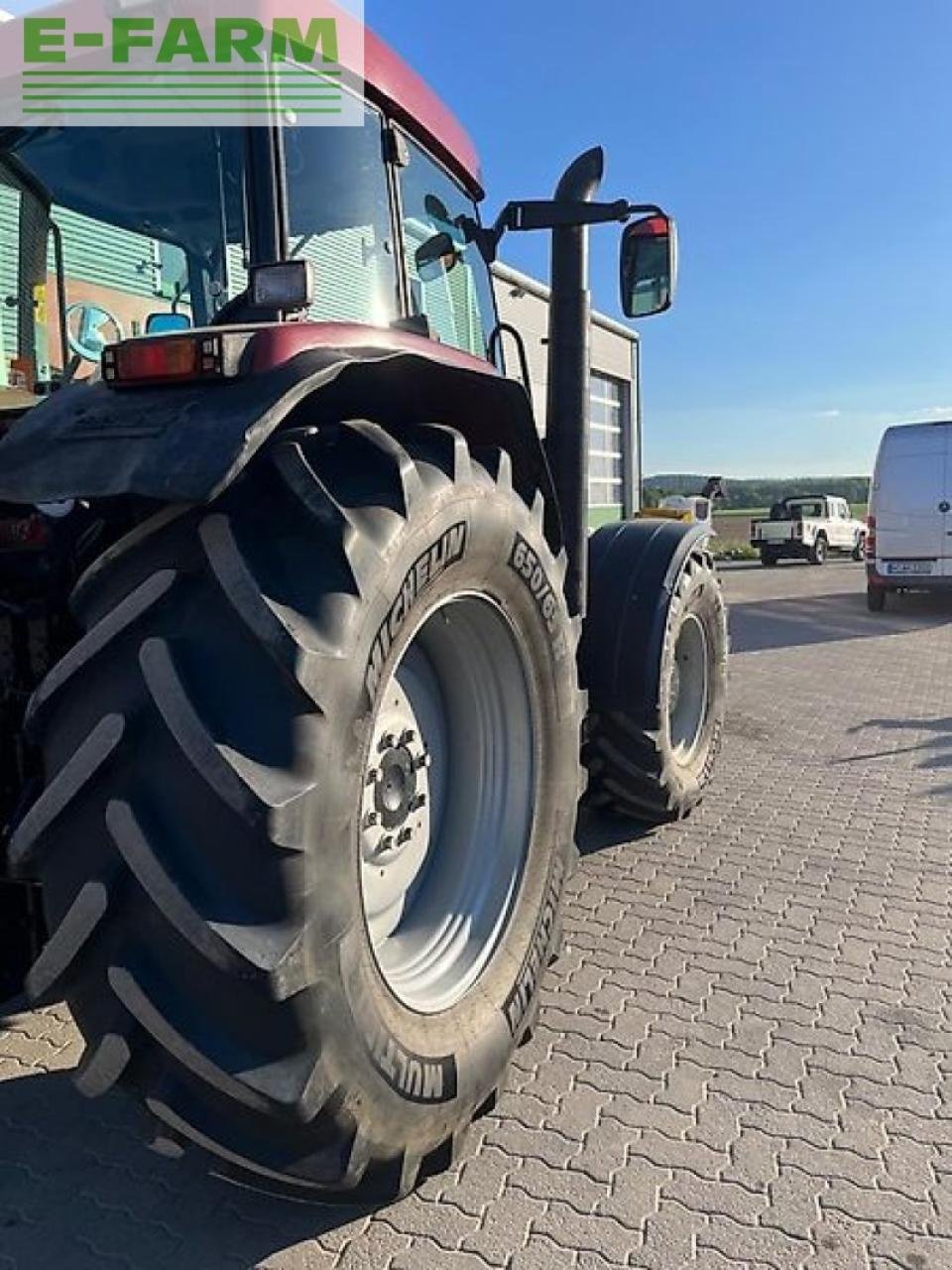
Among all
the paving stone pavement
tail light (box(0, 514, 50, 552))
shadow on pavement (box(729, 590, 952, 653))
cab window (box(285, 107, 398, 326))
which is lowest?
shadow on pavement (box(729, 590, 952, 653))

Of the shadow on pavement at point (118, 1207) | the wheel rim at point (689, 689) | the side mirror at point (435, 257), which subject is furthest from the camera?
the wheel rim at point (689, 689)

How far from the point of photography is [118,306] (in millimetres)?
2949

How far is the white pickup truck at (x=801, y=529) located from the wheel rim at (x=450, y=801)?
2358cm

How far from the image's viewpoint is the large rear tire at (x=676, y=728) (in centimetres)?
412

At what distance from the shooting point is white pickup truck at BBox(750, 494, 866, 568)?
25.0 m

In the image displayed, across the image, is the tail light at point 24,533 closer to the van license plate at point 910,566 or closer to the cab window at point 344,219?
the cab window at point 344,219

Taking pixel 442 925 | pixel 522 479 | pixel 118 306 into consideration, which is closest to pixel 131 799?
pixel 442 925

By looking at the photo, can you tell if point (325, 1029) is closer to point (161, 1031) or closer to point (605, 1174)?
point (161, 1031)

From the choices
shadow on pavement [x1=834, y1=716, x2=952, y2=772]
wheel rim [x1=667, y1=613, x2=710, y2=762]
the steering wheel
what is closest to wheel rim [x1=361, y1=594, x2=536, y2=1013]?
the steering wheel

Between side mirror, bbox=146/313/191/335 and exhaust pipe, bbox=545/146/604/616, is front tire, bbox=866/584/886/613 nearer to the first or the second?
exhaust pipe, bbox=545/146/604/616

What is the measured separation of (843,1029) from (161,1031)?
6.45ft

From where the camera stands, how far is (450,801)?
265cm

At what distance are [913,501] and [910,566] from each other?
809 mm

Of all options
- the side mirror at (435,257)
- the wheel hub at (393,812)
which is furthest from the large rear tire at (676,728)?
the wheel hub at (393,812)
